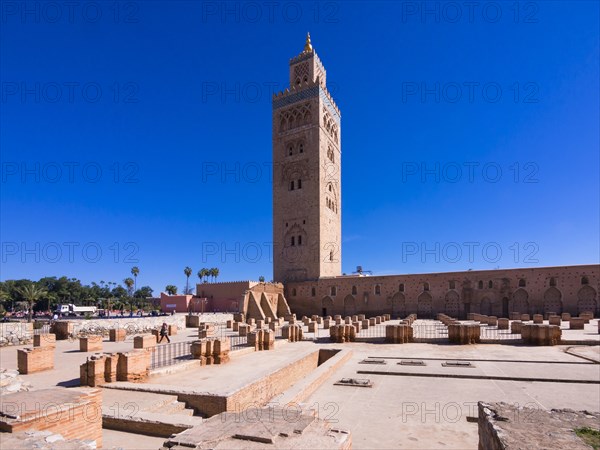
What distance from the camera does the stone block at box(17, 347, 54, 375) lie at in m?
8.88

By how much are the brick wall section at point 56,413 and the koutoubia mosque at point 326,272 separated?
23.6 meters

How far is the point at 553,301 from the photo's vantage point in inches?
1073

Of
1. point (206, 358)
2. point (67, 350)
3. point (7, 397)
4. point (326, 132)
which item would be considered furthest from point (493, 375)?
point (326, 132)

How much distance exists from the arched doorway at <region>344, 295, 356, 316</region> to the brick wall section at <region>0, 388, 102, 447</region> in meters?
29.8

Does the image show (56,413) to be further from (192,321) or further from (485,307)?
(485,307)

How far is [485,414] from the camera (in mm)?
3869

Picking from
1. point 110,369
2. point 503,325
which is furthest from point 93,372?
point 503,325

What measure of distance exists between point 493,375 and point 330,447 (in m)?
7.16

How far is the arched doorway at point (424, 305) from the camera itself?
3092 centimetres

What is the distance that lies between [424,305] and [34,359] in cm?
2760

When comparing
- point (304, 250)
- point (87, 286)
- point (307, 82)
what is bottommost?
point (87, 286)

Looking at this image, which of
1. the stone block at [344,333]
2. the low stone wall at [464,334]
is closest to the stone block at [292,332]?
the stone block at [344,333]

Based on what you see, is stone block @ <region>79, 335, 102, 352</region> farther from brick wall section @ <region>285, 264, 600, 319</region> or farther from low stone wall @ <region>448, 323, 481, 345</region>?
brick wall section @ <region>285, 264, 600, 319</region>

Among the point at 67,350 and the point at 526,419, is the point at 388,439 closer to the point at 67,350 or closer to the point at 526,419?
the point at 526,419
